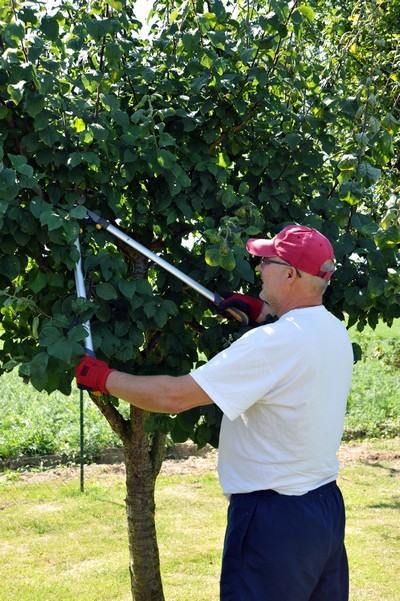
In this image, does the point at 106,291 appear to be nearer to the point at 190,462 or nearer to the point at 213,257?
the point at 213,257

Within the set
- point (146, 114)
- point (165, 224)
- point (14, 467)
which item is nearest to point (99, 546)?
point (14, 467)

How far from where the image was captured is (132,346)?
3150mm

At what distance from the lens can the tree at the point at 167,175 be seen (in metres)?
3.00

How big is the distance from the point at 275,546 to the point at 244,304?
954mm

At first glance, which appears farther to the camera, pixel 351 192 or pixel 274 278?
pixel 351 192

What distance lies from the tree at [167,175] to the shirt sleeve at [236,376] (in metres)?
0.38

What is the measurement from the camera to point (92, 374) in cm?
279

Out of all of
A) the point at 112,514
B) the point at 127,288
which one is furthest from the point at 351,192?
the point at 112,514

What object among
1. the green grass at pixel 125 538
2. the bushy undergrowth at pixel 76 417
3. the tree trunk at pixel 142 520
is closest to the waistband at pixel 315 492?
the tree trunk at pixel 142 520

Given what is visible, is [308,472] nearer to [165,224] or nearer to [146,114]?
[165,224]

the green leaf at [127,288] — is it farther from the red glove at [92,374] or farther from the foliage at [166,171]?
the red glove at [92,374]

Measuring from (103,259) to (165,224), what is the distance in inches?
20.1

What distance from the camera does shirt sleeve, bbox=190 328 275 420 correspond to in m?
2.70

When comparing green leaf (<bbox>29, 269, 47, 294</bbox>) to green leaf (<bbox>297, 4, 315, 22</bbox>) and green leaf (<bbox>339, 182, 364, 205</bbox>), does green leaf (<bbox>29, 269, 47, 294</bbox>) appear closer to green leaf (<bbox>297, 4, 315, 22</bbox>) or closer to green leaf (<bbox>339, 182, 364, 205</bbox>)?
green leaf (<bbox>339, 182, 364, 205</bbox>)
